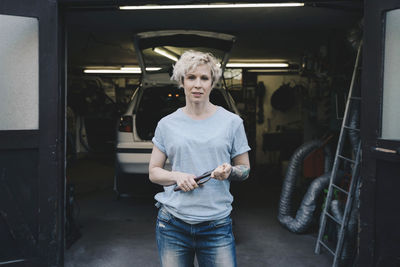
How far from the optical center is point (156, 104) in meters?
6.77

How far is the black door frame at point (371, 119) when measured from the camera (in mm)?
3289

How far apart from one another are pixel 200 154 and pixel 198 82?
0.38 metres

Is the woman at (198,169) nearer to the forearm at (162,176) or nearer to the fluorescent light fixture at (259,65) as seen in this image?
the forearm at (162,176)

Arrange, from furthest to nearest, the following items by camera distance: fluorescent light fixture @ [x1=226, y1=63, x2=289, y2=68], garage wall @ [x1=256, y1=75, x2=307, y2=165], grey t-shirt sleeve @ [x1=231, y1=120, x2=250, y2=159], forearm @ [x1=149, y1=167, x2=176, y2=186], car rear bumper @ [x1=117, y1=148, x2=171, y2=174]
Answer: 1. garage wall @ [x1=256, y1=75, x2=307, y2=165]
2. fluorescent light fixture @ [x1=226, y1=63, x2=289, y2=68]
3. car rear bumper @ [x1=117, y1=148, x2=171, y2=174]
4. grey t-shirt sleeve @ [x1=231, y1=120, x2=250, y2=159]
5. forearm @ [x1=149, y1=167, x2=176, y2=186]

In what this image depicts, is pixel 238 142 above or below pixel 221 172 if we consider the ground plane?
above

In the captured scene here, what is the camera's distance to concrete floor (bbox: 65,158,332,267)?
430 cm

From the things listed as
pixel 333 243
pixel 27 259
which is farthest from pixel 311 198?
pixel 27 259

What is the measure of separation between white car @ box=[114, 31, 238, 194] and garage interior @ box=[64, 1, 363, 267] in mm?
332

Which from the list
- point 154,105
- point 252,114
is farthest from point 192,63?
point 252,114

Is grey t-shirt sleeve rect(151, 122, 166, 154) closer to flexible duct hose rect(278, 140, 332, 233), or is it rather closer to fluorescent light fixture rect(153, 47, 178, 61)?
A: flexible duct hose rect(278, 140, 332, 233)

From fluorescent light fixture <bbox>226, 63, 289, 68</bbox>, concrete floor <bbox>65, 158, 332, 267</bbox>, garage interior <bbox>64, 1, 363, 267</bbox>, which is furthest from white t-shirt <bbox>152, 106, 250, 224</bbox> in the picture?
fluorescent light fixture <bbox>226, 63, 289, 68</bbox>

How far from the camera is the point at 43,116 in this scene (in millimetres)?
3641

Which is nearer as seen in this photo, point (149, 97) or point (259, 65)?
point (149, 97)

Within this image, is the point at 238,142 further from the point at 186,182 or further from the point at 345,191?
the point at 345,191
